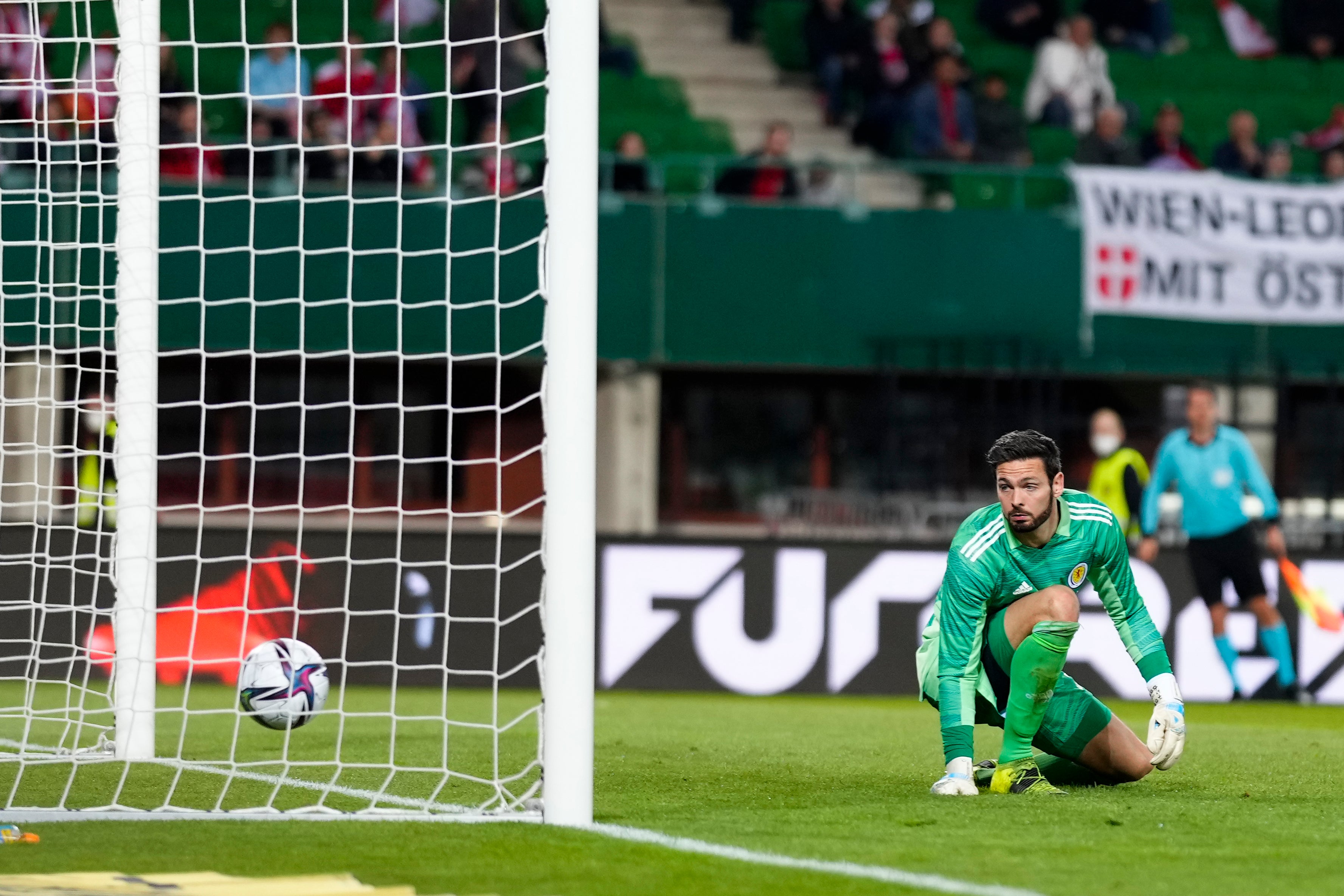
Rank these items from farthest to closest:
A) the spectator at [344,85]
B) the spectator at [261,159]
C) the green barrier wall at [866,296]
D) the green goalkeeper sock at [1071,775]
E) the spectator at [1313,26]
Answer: the spectator at [1313,26] → the green barrier wall at [866,296] → the spectator at [261,159] → the spectator at [344,85] → the green goalkeeper sock at [1071,775]

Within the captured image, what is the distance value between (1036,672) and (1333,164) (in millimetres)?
11988

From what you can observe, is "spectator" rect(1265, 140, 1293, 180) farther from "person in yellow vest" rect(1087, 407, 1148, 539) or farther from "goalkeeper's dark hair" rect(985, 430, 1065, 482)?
"goalkeeper's dark hair" rect(985, 430, 1065, 482)

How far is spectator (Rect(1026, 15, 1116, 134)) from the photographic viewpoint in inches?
→ 663

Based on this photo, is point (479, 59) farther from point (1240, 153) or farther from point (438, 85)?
point (1240, 153)

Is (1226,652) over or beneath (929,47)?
beneath

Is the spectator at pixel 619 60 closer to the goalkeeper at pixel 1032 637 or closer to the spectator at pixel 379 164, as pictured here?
the spectator at pixel 379 164

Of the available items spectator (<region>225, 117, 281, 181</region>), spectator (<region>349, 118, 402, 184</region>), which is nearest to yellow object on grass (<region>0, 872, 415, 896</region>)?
spectator (<region>349, 118, 402, 184</region>)

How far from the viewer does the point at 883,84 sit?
1666 cm

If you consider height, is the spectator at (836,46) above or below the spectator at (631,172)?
above

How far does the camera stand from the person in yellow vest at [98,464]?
7.10 metres

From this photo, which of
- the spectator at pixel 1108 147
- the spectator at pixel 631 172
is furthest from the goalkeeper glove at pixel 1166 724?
the spectator at pixel 1108 147

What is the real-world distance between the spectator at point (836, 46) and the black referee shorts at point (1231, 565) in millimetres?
6671

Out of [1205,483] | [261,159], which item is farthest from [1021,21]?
[1205,483]

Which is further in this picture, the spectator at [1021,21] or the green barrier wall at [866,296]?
the spectator at [1021,21]
